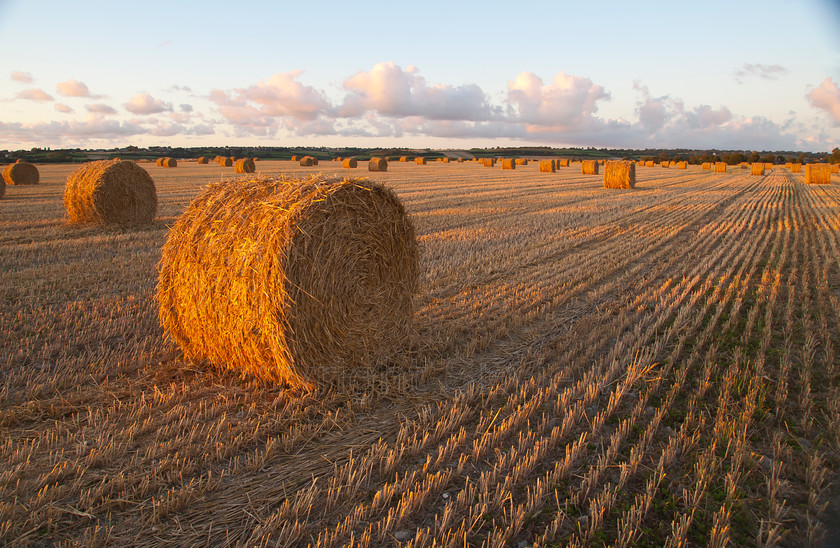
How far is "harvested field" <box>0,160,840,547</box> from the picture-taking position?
2.79 meters

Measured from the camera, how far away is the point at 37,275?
7566mm

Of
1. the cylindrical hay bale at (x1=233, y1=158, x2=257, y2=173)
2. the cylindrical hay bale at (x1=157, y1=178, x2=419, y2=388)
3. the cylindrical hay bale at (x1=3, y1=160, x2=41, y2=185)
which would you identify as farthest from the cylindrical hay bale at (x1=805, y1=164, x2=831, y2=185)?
the cylindrical hay bale at (x1=3, y1=160, x2=41, y2=185)

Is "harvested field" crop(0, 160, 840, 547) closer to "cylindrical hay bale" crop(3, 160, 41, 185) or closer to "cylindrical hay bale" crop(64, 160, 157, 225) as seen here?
"cylindrical hay bale" crop(64, 160, 157, 225)

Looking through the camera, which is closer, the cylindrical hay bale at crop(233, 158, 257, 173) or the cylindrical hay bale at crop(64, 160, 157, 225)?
the cylindrical hay bale at crop(64, 160, 157, 225)

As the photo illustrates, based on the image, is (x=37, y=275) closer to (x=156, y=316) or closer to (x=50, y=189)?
(x=156, y=316)

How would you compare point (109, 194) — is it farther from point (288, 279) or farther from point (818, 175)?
point (818, 175)

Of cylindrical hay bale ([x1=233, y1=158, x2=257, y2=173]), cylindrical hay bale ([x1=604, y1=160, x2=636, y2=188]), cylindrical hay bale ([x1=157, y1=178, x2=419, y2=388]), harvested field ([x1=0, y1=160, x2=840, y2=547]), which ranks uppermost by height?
cylindrical hay bale ([x1=233, y1=158, x2=257, y2=173])

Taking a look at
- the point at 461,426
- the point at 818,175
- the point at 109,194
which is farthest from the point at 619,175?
the point at 461,426

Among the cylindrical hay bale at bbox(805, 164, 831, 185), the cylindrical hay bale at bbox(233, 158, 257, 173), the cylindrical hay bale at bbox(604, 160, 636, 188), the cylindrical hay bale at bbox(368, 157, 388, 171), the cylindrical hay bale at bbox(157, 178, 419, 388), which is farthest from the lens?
the cylindrical hay bale at bbox(368, 157, 388, 171)

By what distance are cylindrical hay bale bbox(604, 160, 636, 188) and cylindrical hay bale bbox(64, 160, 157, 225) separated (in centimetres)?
2113

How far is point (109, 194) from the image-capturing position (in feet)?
40.0

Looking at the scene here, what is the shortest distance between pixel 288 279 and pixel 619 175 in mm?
24685

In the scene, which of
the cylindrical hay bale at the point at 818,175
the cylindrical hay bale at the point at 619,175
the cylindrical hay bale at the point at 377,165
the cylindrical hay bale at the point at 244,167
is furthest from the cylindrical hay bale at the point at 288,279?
the cylindrical hay bale at the point at 818,175

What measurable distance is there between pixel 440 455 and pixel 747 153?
105 m
